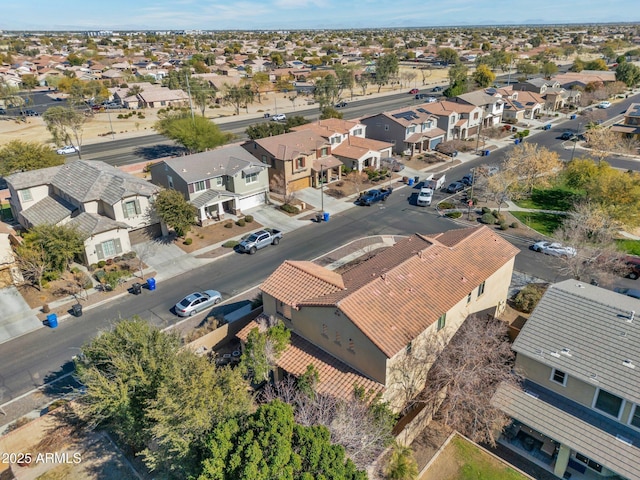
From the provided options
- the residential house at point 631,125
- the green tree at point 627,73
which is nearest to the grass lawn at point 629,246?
the residential house at point 631,125

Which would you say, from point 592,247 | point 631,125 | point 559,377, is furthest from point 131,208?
point 631,125

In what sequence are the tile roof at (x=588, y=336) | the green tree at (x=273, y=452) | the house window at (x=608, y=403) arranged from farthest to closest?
the tile roof at (x=588, y=336)
the house window at (x=608, y=403)
the green tree at (x=273, y=452)

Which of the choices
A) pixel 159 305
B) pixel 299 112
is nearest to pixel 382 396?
pixel 159 305

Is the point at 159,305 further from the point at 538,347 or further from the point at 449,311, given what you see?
the point at 538,347

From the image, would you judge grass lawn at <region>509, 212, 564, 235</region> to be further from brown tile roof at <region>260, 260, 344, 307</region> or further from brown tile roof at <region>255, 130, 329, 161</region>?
brown tile roof at <region>260, 260, 344, 307</region>

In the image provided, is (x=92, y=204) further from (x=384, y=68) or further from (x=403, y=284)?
(x=384, y=68)

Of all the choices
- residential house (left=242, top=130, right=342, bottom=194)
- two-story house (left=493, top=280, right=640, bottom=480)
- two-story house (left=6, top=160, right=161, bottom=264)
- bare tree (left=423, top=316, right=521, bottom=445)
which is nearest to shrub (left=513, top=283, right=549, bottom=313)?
two-story house (left=493, top=280, right=640, bottom=480)

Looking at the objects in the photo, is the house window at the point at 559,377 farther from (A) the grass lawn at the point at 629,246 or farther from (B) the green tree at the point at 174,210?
(B) the green tree at the point at 174,210
